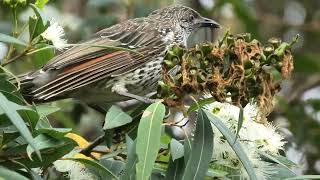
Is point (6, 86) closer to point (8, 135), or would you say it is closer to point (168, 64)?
point (8, 135)

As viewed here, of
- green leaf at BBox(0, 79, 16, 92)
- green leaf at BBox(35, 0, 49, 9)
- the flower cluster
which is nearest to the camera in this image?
green leaf at BBox(0, 79, 16, 92)

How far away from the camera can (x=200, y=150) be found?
3623 mm

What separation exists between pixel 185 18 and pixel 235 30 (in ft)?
7.23

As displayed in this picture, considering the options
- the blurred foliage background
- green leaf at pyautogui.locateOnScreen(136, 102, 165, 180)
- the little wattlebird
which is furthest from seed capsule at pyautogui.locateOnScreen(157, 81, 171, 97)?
the blurred foliage background

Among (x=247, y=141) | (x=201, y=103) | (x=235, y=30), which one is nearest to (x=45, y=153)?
(x=201, y=103)

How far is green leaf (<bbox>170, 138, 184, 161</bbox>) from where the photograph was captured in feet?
12.2

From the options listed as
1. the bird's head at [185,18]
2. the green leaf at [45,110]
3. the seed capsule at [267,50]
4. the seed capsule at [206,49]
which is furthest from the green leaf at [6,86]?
the bird's head at [185,18]

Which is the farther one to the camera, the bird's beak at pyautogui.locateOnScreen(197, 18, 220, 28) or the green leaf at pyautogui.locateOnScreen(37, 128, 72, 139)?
the bird's beak at pyautogui.locateOnScreen(197, 18, 220, 28)

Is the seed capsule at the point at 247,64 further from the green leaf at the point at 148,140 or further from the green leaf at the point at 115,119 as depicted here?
the green leaf at the point at 115,119

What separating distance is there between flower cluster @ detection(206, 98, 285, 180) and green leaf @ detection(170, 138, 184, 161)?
157mm

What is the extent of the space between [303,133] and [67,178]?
3.56m

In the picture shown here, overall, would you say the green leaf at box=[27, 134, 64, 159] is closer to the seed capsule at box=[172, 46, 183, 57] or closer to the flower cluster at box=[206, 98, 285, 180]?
the seed capsule at box=[172, 46, 183, 57]

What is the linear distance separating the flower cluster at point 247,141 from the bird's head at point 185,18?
253 cm

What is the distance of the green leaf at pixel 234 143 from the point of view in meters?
3.44
